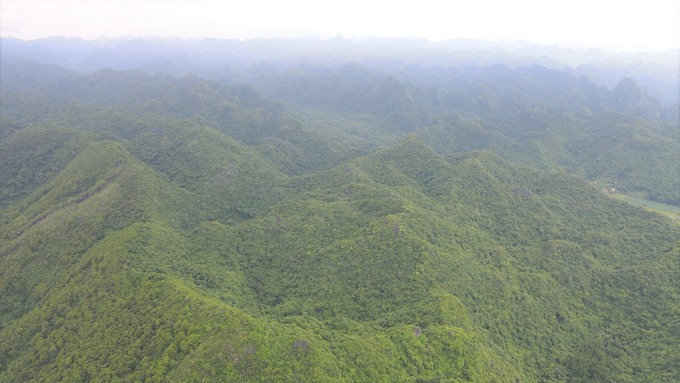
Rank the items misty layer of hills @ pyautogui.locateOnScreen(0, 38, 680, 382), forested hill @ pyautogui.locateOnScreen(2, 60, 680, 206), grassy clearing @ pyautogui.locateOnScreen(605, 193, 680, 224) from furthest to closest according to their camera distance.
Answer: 1. forested hill @ pyautogui.locateOnScreen(2, 60, 680, 206)
2. grassy clearing @ pyautogui.locateOnScreen(605, 193, 680, 224)
3. misty layer of hills @ pyautogui.locateOnScreen(0, 38, 680, 382)

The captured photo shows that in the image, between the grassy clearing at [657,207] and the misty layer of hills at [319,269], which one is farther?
the grassy clearing at [657,207]

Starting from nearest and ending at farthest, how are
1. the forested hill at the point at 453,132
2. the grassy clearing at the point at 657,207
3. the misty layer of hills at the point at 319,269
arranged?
the misty layer of hills at the point at 319,269 → the grassy clearing at the point at 657,207 → the forested hill at the point at 453,132

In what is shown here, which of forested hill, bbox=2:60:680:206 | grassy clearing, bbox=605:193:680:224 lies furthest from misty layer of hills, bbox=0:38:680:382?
forested hill, bbox=2:60:680:206

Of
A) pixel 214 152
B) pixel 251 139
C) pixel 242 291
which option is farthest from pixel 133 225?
pixel 251 139

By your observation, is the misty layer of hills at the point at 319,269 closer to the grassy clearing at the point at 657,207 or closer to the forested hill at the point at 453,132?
the grassy clearing at the point at 657,207

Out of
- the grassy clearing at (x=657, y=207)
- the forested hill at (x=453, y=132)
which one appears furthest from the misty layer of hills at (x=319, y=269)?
the forested hill at (x=453, y=132)

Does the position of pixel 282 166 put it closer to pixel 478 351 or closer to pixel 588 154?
pixel 478 351

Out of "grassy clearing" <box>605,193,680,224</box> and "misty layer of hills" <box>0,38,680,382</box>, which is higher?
"misty layer of hills" <box>0,38,680,382</box>

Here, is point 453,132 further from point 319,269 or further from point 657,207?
point 319,269

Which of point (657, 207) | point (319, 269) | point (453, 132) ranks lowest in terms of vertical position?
point (657, 207)

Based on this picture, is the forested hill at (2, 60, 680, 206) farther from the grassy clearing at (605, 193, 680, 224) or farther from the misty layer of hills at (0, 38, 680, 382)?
the misty layer of hills at (0, 38, 680, 382)

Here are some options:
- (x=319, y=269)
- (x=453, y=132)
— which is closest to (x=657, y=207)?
(x=453, y=132)
